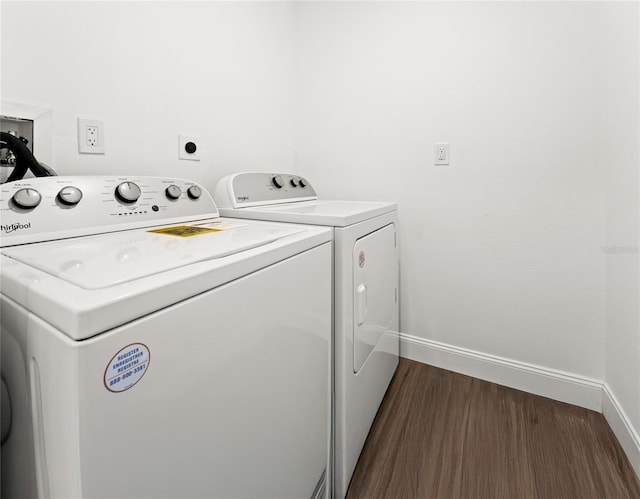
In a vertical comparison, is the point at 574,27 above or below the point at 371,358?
above

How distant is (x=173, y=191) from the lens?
116 cm

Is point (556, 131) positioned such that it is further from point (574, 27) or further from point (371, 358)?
point (371, 358)

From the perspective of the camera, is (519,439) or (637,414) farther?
(519,439)

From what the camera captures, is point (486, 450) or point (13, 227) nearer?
point (13, 227)

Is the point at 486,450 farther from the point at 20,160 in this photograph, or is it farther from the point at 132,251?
the point at 20,160

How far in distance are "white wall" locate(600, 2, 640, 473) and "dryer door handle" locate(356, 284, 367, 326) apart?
919 millimetres

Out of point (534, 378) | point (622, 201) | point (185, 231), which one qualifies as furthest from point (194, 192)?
point (534, 378)

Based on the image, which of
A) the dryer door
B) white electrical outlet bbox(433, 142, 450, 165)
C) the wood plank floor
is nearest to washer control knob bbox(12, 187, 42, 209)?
the dryer door

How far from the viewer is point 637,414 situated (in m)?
1.18

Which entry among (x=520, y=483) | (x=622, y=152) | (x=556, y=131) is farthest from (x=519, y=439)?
(x=556, y=131)

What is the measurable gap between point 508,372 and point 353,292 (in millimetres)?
1103

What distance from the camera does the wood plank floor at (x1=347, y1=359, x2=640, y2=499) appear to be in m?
1.13

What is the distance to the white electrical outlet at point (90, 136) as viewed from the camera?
1.11m

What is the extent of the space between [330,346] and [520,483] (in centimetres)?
80
